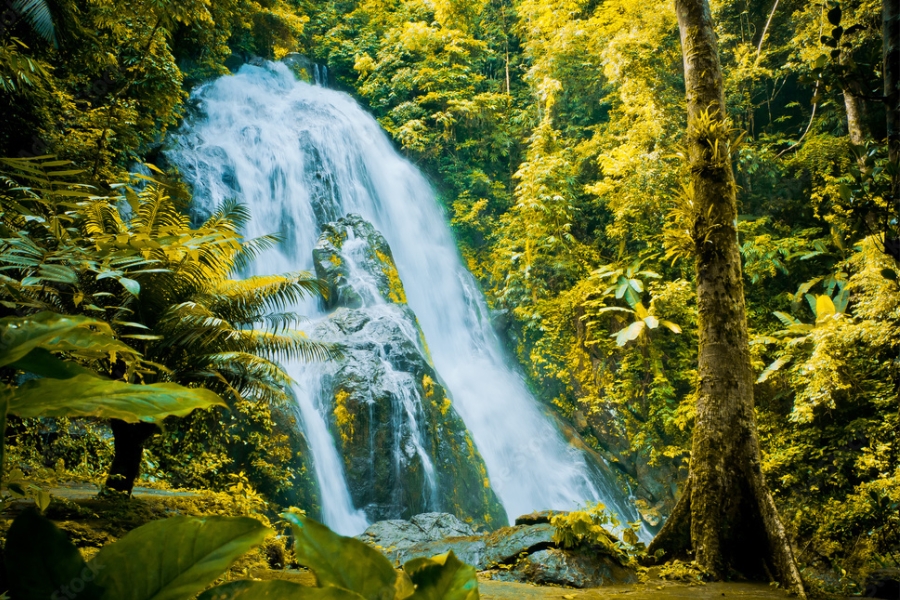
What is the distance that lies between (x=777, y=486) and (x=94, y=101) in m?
12.4

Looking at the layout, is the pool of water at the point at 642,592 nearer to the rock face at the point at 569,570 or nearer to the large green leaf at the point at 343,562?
the rock face at the point at 569,570

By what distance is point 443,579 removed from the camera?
1.27 feet

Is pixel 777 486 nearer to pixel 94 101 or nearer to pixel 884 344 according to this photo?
pixel 884 344

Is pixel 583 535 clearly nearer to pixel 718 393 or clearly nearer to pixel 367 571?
pixel 718 393

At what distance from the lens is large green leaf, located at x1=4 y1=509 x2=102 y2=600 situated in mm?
346

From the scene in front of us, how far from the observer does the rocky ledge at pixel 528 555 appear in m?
4.06

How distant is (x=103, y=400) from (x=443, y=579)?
0.33m

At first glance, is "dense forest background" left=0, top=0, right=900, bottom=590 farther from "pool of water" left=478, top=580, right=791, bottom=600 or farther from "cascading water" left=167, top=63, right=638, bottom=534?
"pool of water" left=478, top=580, right=791, bottom=600

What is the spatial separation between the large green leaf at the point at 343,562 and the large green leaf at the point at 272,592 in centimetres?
2

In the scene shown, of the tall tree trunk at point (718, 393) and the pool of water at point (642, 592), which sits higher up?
the tall tree trunk at point (718, 393)

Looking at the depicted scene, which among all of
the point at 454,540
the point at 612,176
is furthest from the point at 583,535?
the point at 612,176

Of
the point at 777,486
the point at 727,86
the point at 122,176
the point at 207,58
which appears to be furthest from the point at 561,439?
the point at 207,58

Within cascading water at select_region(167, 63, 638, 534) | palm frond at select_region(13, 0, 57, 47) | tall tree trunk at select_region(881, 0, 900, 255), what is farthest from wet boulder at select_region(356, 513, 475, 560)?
palm frond at select_region(13, 0, 57, 47)

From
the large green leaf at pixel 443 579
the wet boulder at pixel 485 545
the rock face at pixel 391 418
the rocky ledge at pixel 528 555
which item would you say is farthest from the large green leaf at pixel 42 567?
the rock face at pixel 391 418
